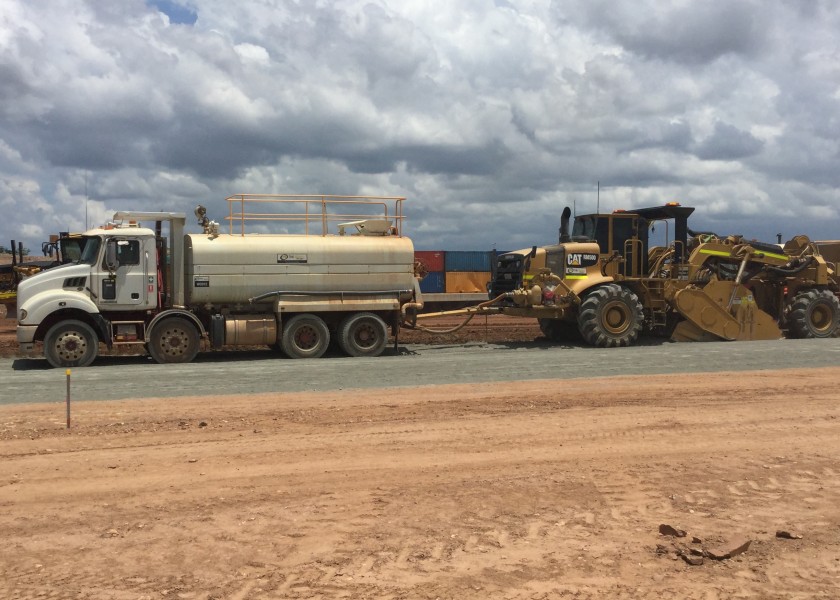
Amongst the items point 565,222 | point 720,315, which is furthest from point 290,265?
point 720,315

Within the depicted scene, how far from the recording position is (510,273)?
1983 cm

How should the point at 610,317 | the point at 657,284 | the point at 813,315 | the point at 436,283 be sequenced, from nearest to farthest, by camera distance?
the point at 610,317
the point at 657,284
the point at 813,315
the point at 436,283

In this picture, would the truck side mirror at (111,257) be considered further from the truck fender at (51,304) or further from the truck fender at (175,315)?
the truck fender at (175,315)

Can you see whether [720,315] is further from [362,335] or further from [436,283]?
[436,283]

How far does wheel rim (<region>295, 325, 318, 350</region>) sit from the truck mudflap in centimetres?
888

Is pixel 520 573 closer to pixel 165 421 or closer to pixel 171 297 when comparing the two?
pixel 165 421

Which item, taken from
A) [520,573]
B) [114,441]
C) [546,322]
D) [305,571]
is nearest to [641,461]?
[520,573]

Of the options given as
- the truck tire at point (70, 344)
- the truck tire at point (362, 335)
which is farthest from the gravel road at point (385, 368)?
the truck tire at point (362, 335)

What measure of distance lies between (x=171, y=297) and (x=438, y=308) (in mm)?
14101

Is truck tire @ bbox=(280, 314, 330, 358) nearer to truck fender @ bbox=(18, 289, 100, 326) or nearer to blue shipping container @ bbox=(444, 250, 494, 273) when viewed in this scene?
truck fender @ bbox=(18, 289, 100, 326)

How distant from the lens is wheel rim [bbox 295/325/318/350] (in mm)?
A: 17688

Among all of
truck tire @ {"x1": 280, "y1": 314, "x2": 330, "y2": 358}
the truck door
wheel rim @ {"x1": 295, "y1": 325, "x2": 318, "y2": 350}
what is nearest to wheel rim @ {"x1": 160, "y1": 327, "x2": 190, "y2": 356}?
the truck door

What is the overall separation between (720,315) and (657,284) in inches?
75.0

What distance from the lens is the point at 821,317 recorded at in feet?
71.6
